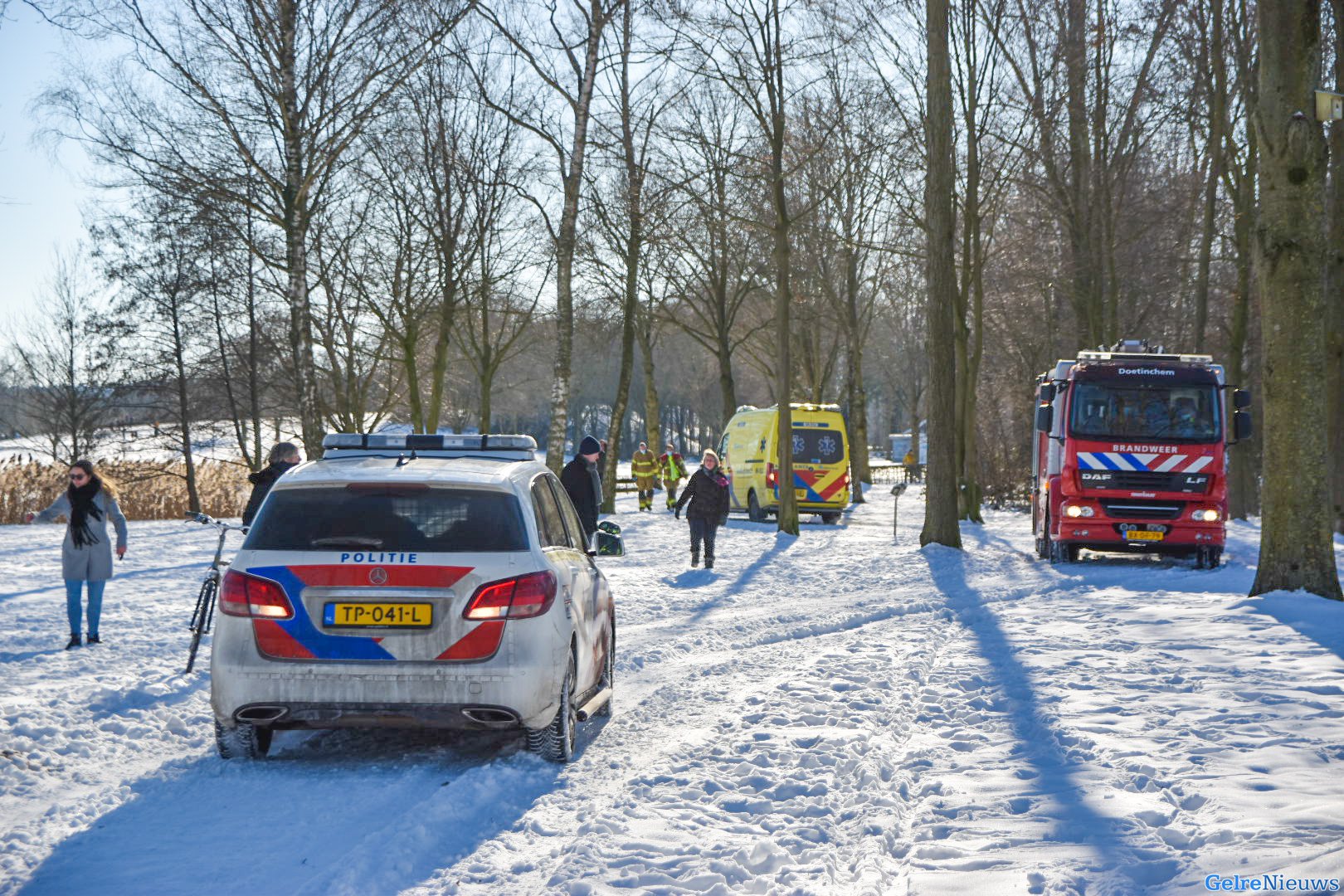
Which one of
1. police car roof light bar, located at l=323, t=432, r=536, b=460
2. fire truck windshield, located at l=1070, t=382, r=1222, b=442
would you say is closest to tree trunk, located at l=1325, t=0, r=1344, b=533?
fire truck windshield, located at l=1070, t=382, r=1222, b=442

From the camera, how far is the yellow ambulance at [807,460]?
2953 cm

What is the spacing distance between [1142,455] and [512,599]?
13405 millimetres

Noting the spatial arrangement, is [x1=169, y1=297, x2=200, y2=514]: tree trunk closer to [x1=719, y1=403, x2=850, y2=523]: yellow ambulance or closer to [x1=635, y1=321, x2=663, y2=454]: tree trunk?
[x1=635, y1=321, x2=663, y2=454]: tree trunk

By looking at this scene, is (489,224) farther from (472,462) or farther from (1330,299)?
(472,462)

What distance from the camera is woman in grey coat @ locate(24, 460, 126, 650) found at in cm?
1083

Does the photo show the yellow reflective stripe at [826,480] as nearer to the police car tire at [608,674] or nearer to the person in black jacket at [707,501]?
the person in black jacket at [707,501]

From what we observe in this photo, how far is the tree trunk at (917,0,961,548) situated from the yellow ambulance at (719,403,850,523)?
8429 millimetres

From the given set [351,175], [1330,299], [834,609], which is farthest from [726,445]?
[834,609]

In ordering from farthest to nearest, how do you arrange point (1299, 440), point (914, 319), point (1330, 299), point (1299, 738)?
1. point (914, 319)
2. point (1330, 299)
3. point (1299, 440)
4. point (1299, 738)

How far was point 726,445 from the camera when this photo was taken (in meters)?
32.5

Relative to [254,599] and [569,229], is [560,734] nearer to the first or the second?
[254,599]

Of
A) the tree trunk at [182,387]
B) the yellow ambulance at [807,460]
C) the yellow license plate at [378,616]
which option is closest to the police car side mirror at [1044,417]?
the yellow ambulance at [807,460]

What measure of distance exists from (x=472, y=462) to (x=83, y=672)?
14.2 ft

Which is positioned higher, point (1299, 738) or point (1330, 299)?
point (1330, 299)
